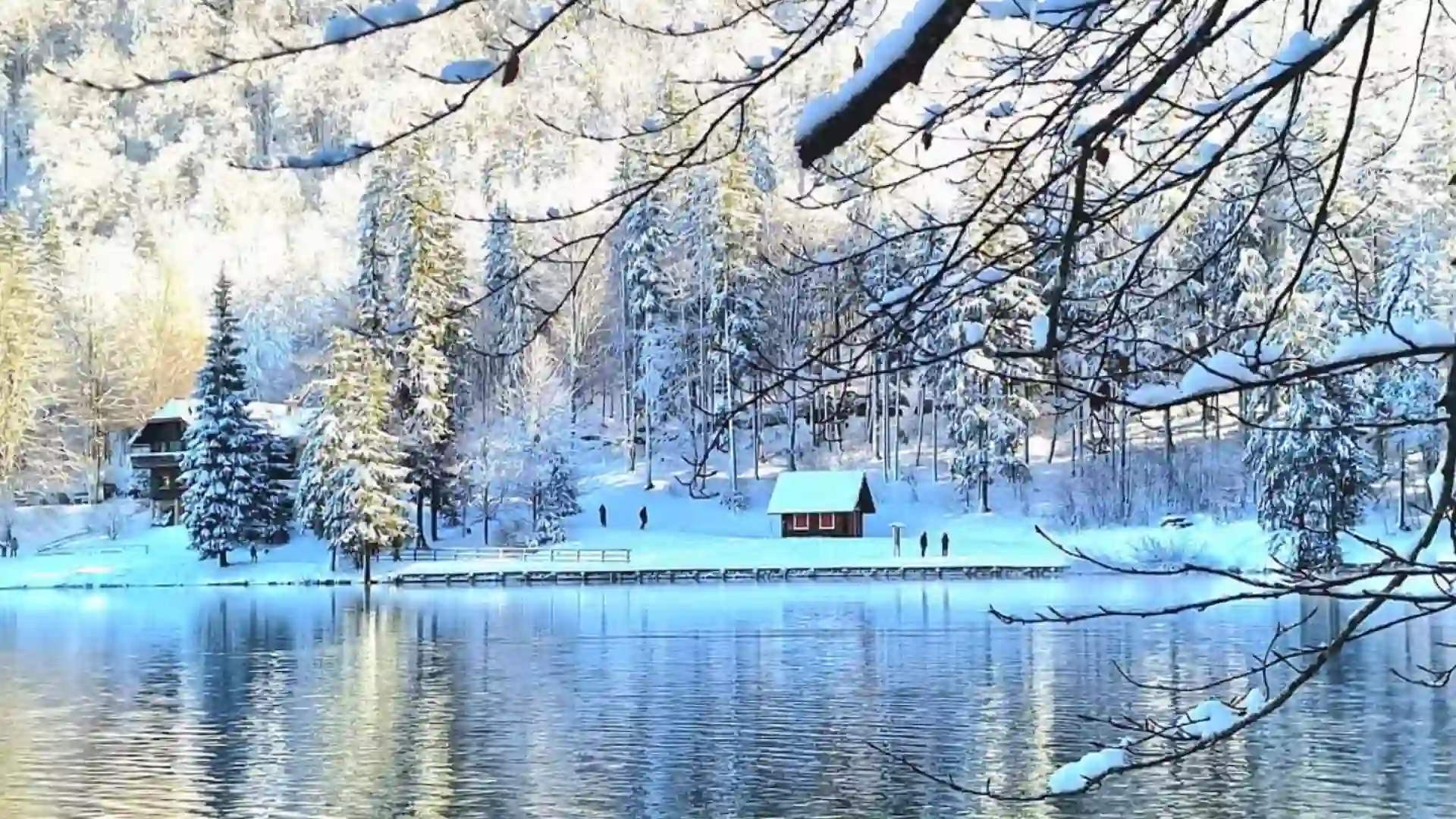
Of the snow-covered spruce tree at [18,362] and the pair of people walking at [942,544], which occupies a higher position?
the snow-covered spruce tree at [18,362]

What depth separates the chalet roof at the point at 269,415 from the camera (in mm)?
59156

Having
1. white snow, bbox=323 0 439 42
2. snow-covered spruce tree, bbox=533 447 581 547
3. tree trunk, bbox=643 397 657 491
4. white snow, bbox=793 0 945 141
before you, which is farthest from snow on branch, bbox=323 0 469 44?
tree trunk, bbox=643 397 657 491

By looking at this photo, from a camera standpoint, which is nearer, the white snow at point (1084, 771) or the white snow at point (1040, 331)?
the white snow at point (1040, 331)

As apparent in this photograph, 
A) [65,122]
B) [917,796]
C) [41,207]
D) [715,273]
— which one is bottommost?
[917,796]

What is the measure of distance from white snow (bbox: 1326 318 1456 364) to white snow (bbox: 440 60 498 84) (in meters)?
1.59

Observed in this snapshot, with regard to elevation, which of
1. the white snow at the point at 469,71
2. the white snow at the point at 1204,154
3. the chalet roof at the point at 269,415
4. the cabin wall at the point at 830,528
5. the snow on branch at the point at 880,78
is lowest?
the cabin wall at the point at 830,528

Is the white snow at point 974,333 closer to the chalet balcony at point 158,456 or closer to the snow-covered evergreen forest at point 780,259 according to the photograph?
the snow-covered evergreen forest at point 780,259

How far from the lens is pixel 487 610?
40750mm

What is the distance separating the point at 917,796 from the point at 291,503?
43.0 meters

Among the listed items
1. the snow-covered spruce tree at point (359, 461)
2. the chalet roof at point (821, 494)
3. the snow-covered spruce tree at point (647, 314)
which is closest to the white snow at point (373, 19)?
the snow-covered spruce tree at point (359, 461)

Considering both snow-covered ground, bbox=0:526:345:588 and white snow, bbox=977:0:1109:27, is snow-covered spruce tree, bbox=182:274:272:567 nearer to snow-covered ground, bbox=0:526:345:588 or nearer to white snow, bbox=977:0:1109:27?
snow-covered ground, bbox=0:526:345:588

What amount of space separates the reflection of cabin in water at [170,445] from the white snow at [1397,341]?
58651mm

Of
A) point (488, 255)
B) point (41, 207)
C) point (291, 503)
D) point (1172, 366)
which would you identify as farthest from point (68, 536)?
point (1172, 366)

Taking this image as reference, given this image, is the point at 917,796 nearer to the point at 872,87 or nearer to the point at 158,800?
the point at 158,800
